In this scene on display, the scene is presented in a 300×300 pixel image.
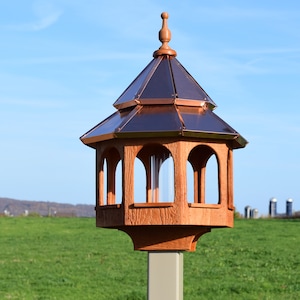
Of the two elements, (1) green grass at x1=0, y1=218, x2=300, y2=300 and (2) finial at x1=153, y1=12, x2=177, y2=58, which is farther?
(1) green grass at x1=0, y1=218, x2=300, y2=300

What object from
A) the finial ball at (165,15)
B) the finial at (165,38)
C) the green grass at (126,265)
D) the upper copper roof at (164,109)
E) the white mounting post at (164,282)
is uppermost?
the finial ball at (165,15)

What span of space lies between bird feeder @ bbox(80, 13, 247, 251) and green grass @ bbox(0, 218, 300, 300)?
7.73 meters

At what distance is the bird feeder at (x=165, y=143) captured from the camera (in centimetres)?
323

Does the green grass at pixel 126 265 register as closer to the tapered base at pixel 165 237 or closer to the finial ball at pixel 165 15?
the tapered base at pixel 165 237

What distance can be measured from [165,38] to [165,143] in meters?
0.57

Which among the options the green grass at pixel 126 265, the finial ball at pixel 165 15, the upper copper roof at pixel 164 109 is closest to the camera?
the upper copper roof at pixel 164 109

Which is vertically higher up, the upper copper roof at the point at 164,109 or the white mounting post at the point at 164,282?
the upper copper roof at the point at 164,109

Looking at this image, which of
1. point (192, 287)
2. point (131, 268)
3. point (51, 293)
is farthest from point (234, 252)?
point (51, 293)

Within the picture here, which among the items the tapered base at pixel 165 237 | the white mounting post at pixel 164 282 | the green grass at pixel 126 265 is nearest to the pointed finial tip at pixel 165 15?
the tapered base at pixel 165 237

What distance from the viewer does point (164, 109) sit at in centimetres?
330

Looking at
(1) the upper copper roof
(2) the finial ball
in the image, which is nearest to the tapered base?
(1) the upper copper roof

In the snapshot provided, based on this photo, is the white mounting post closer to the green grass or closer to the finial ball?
the finial ball

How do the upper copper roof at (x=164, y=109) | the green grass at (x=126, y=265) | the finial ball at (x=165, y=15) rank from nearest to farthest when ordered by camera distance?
the upper copper roof at (x=164, y=109)
the finial ball at (x=165, y=15)
the green grass at (x=126, y=265)

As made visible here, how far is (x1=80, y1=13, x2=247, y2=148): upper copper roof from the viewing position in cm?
322
